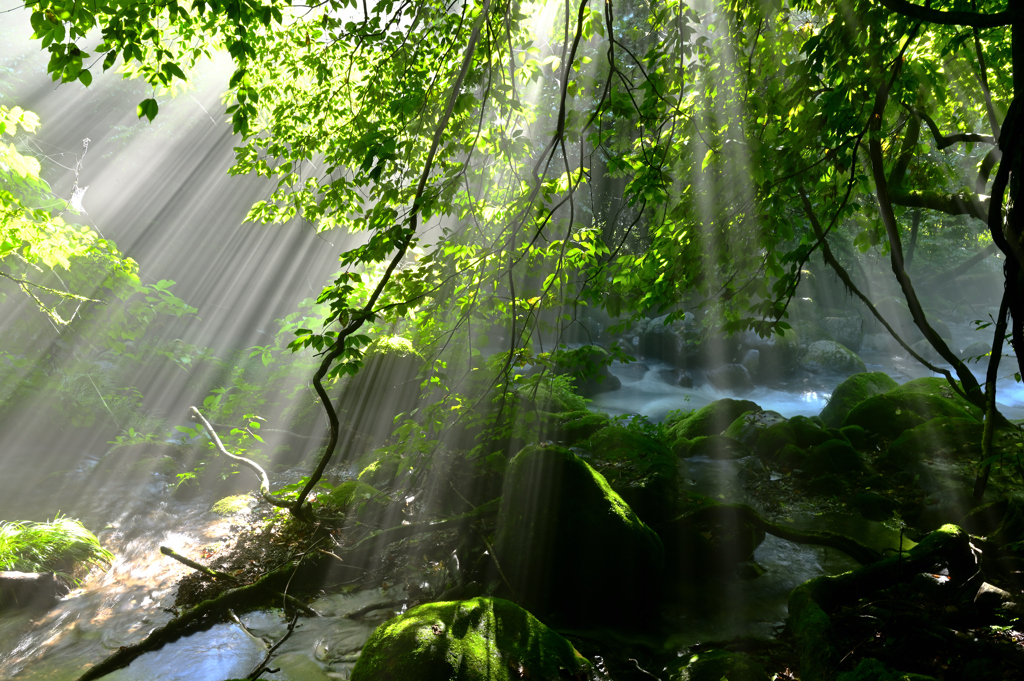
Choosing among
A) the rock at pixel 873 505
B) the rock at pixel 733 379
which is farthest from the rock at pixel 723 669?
the rock at pixel 733 379

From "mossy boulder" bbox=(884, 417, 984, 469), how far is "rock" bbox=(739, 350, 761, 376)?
10.8 metres

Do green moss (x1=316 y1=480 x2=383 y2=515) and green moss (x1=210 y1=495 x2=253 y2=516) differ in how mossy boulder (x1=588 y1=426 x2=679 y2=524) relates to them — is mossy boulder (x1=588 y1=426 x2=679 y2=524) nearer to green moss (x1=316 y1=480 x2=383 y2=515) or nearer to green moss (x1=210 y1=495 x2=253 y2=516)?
green moss (x1=316 y1=480 x2=383 y2=515)

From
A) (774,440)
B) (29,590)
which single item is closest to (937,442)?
(774,440)

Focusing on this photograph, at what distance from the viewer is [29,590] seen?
5117 millimetres

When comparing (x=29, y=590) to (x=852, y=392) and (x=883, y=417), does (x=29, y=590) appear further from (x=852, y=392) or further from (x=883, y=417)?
(x=852, y=392)

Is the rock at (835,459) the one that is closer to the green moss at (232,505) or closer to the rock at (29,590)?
the green moss at (232,505)

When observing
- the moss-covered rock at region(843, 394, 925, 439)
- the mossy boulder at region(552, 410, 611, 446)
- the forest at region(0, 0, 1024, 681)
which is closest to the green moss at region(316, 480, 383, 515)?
the forest at region(0, 0, 1024, 681)

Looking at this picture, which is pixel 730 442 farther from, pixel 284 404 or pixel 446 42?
pixel 284 404

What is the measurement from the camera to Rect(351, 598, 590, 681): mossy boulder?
2504 millimetres

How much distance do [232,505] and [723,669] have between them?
7.04 meters

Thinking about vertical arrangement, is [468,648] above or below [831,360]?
below

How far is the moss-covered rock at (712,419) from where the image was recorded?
365 inches

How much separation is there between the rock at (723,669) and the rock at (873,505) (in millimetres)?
4108

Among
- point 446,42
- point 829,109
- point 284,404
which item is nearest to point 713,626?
point 829,109
